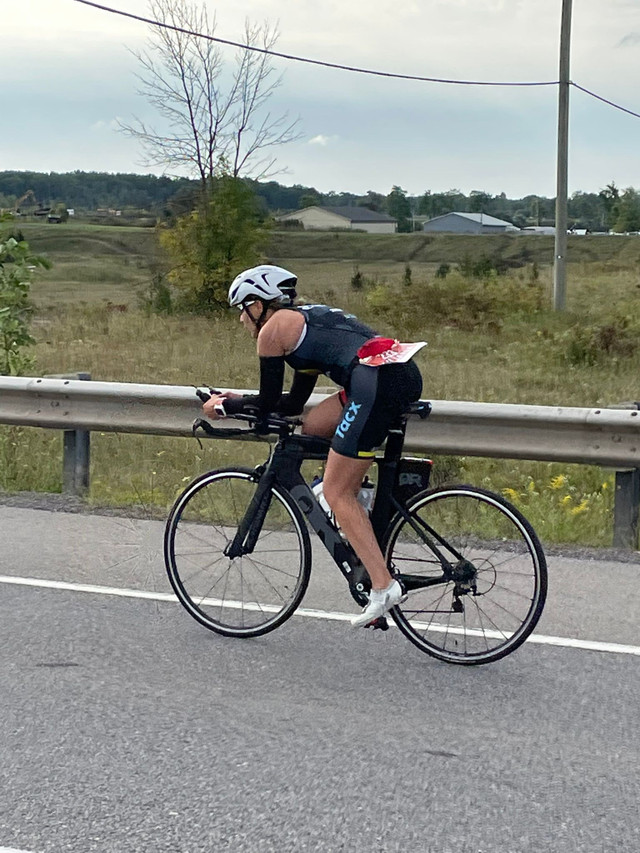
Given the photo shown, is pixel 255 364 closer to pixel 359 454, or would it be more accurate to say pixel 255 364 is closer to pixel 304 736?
pixel 359 454

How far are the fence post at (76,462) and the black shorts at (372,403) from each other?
417 cm

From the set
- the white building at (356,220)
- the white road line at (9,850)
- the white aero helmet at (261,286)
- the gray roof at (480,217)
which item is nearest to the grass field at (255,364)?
the white aero helmet at (261,286)

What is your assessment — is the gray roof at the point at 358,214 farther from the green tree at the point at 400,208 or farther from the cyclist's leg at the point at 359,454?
the cyclist's leg at the point at 359,454

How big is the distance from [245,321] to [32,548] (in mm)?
2775

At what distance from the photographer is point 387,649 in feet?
19.0

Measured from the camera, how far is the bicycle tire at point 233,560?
5859mm

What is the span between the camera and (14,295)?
38.9 feet

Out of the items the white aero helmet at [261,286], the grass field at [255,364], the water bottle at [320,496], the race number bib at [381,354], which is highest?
the white aero helmet at [261,286]

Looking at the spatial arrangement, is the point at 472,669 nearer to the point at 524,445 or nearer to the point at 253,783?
the point at 253,783

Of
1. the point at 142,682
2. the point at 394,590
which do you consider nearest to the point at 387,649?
Result: the point at 394,590

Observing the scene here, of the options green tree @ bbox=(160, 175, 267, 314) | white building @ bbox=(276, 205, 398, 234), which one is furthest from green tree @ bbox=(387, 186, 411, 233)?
green tree @ bbox=(160, 175, 267, 314)

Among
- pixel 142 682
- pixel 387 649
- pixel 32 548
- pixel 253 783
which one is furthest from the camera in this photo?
pixel 32 548

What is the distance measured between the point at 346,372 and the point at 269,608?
1210 mm

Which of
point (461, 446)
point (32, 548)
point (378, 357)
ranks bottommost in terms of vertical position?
point (32, 548)
